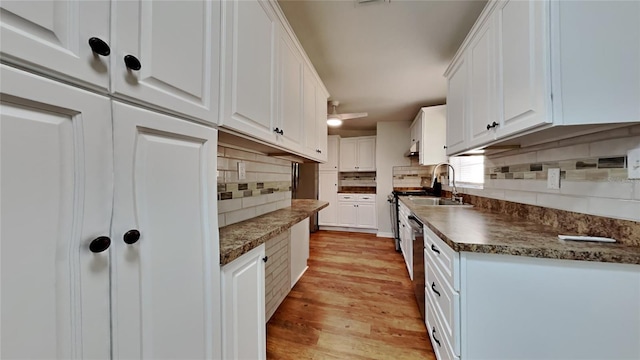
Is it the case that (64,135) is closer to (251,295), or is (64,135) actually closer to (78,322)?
(78,322)

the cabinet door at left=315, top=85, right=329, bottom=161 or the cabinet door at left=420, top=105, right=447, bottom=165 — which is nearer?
the cabinet door at left=315, top=85, right=329, bottom=161

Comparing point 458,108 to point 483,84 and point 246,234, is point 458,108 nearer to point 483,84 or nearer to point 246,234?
point 483,84

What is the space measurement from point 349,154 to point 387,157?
868 millimetres

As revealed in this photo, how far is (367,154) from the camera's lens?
5.13m

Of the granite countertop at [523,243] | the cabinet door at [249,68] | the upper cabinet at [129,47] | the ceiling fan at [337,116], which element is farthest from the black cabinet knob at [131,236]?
the ceiling fan at [337,116]

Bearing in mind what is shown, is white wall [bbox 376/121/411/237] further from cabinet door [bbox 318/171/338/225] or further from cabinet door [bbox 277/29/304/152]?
cabinet door [bbox 277/29/304/152]

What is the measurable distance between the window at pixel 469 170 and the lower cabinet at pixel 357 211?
2013mm

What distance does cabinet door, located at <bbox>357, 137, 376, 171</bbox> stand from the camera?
5.09 m

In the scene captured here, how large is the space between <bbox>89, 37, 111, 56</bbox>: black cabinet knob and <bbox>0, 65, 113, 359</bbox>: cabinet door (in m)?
0.10

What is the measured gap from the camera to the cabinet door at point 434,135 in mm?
3402

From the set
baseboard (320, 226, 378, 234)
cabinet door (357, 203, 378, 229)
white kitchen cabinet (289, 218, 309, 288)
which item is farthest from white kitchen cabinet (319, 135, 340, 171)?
white kitchen cabinet (289, 218, 309, 288)

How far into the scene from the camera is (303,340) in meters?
1.71

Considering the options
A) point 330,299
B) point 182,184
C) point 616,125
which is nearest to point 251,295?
point 182,184

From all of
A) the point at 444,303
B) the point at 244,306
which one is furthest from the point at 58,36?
the point at 444,303
